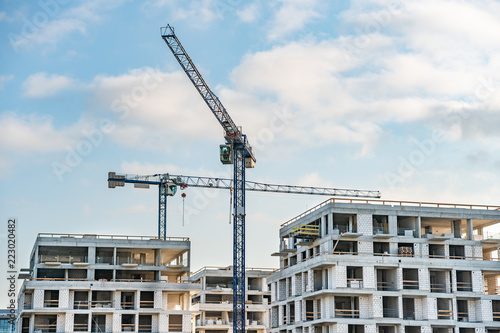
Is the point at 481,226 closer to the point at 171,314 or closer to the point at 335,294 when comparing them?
the point at 335,294

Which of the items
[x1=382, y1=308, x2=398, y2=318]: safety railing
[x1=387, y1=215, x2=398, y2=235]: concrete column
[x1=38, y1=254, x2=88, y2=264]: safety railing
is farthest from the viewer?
[x1=38, y1=254, x2=88, y2=264]: safety railing

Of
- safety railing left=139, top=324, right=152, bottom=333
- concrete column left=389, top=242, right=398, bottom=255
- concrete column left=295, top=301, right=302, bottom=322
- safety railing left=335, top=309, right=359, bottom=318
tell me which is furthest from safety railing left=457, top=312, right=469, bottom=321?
safety railing left=139, top=324, right=152, bottom=333

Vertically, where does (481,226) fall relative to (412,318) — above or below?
above

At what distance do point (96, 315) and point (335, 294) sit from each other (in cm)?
3480

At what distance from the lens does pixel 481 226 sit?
108812 millimetres

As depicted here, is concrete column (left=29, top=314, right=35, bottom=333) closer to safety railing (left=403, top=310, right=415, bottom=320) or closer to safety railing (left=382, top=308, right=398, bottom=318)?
safety railing (left=382, top=308, right=398, bottom=318)

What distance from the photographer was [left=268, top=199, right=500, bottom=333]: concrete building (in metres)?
95.3

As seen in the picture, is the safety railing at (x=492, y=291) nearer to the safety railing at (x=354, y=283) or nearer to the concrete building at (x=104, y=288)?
the safety railing at (x=354, y=283)

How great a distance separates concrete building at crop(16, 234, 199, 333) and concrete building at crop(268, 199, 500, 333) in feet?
59.7

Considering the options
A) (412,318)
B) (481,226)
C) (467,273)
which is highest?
(481,226)

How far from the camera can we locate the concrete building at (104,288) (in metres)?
104


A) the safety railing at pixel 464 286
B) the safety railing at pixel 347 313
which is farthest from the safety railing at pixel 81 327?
the safety railing at pixel 464 286

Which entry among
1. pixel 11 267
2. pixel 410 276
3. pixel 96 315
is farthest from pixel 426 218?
pixel 11 267

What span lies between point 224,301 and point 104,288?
45.1 metres
